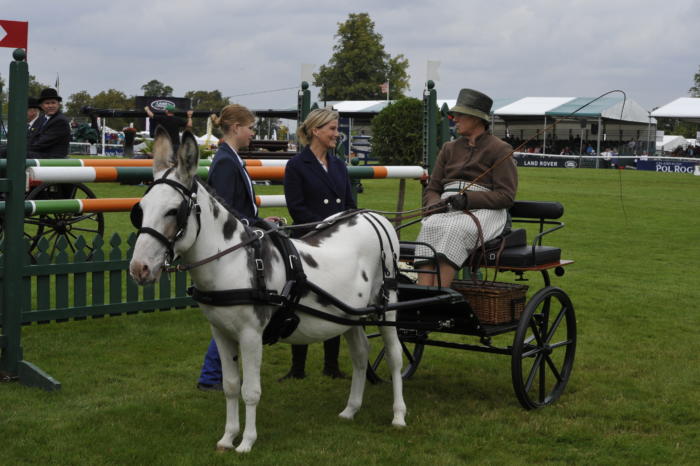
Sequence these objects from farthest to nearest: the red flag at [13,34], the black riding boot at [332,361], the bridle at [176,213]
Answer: the black riding boot at [332,361]
the red flag at [13,34]
the bridle at [176,213]

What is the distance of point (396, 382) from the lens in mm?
6062

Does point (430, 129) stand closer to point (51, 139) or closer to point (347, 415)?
point (347, 415)

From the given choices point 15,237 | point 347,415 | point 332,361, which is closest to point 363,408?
point 347,415

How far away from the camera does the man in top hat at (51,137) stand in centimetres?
1263

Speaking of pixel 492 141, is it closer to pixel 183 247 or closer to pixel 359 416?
pixel 359 416

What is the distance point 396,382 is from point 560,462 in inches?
50.4

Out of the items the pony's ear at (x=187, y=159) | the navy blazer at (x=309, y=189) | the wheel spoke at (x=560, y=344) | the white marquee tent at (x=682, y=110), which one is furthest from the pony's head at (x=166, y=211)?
the white marquee tent at (x=682, y=110)

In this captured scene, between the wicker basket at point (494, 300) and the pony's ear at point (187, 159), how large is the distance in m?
2.60

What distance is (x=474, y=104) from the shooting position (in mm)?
6715

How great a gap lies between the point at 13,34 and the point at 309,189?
113 inches

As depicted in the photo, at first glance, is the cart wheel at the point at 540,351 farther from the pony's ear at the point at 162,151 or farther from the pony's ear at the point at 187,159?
the pony's ear at the point at 162,151

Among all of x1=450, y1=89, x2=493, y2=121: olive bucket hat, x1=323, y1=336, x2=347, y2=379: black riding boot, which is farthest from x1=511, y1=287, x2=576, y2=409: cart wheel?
x1=323, y1=336, x2=347, y2=379: black riding boot

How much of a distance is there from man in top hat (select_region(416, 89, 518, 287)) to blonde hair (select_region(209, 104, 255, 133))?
1.55 m

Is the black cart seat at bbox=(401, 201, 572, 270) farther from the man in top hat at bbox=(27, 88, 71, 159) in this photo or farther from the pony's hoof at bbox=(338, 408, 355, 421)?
the man in top hat at bbox=(27, 88, 71, 159)
